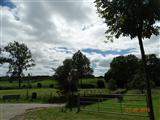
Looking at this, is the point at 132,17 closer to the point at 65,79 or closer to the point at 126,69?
the point at 65,79

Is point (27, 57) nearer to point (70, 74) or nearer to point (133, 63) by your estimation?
point (133, 63)

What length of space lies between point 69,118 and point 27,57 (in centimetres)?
7605

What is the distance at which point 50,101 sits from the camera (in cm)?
4178

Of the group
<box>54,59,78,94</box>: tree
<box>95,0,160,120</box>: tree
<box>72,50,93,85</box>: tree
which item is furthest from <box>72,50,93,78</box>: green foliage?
<box>95,0,160,120</box>: tree

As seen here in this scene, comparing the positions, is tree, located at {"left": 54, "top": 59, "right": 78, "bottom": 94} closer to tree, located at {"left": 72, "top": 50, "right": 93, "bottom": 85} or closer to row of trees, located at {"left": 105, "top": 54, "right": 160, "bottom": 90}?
row of trees, located at {"left": 105, "top": 54, "right": 160, "bottom": 90}

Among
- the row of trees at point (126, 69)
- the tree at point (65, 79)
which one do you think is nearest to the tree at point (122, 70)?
the row of trees at point (126, 69)

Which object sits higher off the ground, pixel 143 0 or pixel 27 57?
pixel 27 57

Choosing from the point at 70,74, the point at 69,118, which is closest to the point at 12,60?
the point at 70,74

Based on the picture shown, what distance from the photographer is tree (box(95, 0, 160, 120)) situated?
1132 cm

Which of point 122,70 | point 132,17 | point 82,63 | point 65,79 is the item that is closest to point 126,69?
point 122,70

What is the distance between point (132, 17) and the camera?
38.3 ft

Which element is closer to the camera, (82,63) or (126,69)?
(126,69)

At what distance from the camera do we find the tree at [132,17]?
37.1 feet

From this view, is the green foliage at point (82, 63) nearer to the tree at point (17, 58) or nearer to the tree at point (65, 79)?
the tree at point (17, 58)
